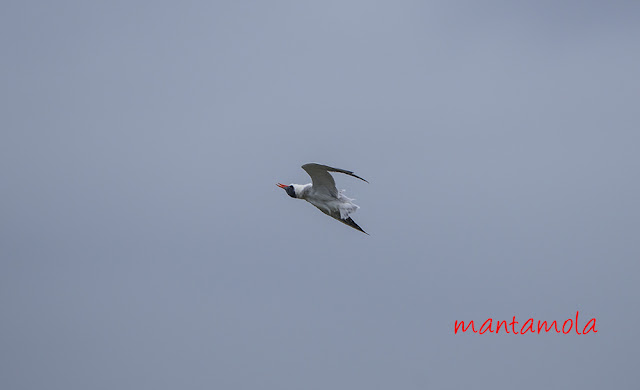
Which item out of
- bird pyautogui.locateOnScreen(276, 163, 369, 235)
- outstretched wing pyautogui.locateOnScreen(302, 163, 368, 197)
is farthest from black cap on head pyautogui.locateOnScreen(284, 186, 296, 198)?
outstretched wing pyautogui.locateOnScreen(302, 163, 368, 197)

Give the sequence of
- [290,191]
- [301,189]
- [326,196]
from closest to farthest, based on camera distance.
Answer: [326,196], [301,189], [290,191]

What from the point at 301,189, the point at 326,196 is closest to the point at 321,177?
the point at 326,196

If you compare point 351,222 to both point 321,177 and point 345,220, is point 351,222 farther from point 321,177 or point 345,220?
point 321,177

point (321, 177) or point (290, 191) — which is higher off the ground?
point (321, 177)

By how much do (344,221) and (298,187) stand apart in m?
1.72

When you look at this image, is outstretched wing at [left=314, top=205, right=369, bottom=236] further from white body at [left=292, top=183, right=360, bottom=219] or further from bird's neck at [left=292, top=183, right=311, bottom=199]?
bird's neck at [left=292, top=183, right=311, bottom=199]

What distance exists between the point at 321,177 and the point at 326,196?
94 cm

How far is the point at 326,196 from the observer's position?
32938 millimetres

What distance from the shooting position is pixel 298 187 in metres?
33.4

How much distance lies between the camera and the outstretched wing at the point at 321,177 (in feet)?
103

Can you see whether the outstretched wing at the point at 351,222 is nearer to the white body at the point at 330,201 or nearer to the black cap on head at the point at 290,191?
the white body at the point at 330,201

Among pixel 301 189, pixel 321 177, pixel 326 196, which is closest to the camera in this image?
pixel 321 177

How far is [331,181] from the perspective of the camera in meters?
32.3

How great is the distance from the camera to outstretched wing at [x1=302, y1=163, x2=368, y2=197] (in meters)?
31.4
